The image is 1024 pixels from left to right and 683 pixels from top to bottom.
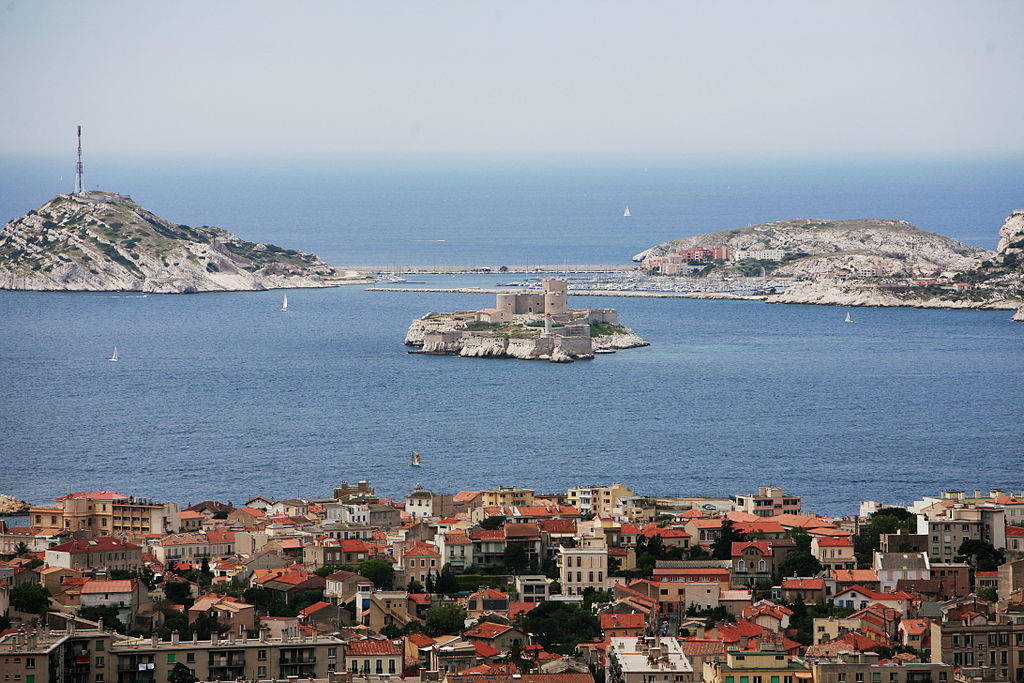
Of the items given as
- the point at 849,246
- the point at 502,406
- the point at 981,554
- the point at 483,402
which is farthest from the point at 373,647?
the point at 849,246

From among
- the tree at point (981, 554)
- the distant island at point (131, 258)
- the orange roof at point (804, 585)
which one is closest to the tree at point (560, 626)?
the orange roof at point (804, 585)

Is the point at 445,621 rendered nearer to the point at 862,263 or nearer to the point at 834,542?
the point at 834,542

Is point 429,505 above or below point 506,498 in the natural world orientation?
below

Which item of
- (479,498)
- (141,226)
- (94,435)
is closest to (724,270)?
(141,226)

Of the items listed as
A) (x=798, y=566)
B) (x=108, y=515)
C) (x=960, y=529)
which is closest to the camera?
(x=798, y=566)

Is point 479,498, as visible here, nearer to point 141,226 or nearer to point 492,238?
point 141,226

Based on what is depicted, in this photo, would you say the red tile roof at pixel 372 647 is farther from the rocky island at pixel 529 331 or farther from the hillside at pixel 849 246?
the hillside at pixel 849 246
